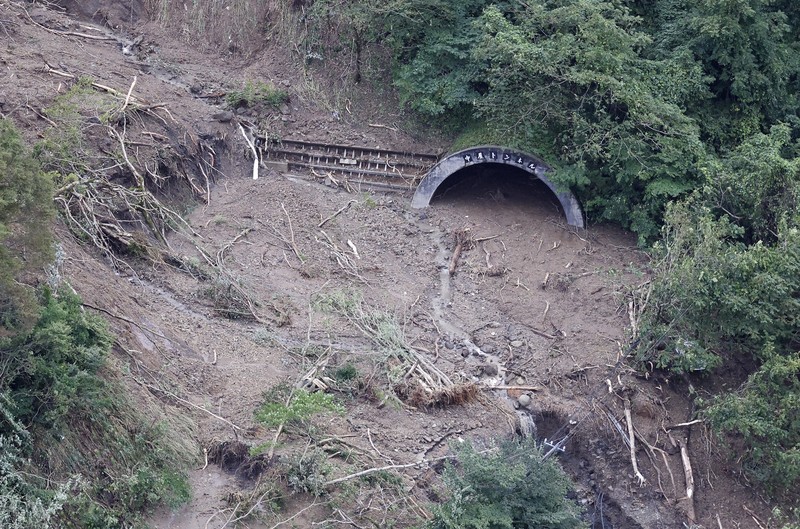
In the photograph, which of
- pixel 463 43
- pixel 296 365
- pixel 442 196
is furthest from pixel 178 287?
pixel 463 43

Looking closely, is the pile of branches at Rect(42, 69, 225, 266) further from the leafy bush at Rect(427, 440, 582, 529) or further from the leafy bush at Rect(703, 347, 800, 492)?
the leafy bush at Rect(703, 347, 800, 492)

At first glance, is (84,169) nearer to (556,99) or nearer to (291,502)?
(291,502)

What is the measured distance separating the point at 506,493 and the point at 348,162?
11393 millimetres

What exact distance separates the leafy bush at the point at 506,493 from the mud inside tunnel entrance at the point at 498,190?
9.03 m

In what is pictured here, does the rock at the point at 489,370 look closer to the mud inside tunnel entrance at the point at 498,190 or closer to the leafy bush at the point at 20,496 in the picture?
the mud inside tunnel entrance at the point at 498,190

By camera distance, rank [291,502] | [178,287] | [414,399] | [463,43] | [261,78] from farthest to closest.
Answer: [261,78], [463,43], [178,287], [414,399], [291,502]

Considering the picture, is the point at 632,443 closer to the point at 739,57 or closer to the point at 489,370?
the point at 489,370

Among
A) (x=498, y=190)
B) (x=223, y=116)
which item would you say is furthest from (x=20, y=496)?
(x=498, y=190)

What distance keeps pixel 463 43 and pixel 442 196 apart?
11.6ft

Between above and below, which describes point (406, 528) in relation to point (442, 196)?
below

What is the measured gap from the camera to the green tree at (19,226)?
9695 mm

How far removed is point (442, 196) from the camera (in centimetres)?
2122

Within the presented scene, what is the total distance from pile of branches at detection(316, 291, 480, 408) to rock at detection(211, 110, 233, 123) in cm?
659

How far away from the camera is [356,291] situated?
54.5 ft
